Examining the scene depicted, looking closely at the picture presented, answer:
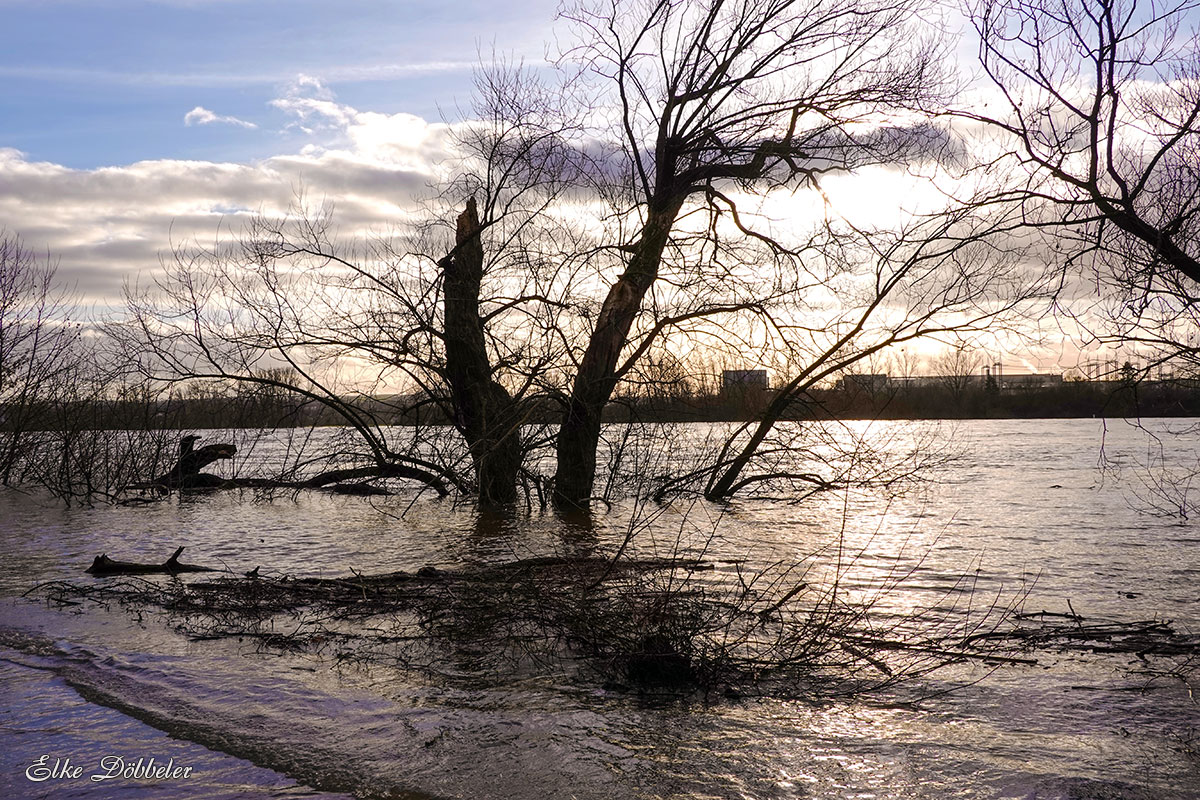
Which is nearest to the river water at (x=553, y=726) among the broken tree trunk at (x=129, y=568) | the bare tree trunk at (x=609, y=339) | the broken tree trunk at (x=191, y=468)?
the broken tree trunk at (x=129, y=568)

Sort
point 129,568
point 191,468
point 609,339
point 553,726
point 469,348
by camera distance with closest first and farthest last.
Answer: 1. point 553,726
2. point 129,568
3. point 609,339
4. point 469,348
5. point 191,468

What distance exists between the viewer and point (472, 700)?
240 inches

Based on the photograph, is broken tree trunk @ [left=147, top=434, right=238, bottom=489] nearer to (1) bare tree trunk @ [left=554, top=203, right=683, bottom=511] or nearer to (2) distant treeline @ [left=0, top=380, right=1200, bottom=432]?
(2) distant treeline @ [left=0, top=380, right=1200, bottom=432]

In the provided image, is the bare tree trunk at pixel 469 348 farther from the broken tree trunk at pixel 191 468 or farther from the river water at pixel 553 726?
the broken tree trunk at pixel 191 468

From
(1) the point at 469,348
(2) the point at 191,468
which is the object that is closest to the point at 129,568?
(1) the point at 469,348

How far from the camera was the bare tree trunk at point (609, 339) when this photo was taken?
15039 mm

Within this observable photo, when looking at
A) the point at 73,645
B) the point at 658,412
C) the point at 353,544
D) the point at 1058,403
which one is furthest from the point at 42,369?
the point at 1058,403

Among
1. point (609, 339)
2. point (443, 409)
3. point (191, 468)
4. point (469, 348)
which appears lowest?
point (191, 468)

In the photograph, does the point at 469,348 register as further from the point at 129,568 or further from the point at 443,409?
the point at 129,568

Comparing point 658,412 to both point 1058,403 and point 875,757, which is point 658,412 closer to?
point 875,757

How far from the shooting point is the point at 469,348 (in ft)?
53.3

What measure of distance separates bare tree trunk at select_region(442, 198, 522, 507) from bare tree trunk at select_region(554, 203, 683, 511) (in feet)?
3.75

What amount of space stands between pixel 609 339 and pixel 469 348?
8.21ft

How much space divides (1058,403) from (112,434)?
70.1 metres
